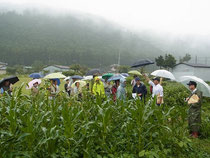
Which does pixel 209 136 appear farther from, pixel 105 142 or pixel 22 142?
pixel 22 142

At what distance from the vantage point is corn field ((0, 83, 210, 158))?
2592 millimetres

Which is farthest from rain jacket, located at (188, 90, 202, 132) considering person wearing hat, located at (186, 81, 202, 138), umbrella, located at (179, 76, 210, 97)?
umbrella, located at (179, 76, 210, 97)

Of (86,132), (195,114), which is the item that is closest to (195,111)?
(195,114)

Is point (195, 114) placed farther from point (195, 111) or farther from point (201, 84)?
point (201, 84)

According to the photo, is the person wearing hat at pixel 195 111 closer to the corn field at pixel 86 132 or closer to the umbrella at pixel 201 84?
the umbrella at pixel 201 84

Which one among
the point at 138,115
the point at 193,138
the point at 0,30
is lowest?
the point at 193,138

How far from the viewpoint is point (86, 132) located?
2.99 metres

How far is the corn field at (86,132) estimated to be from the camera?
259cm

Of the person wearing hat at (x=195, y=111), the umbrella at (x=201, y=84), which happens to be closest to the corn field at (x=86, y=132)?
the person wearing hat at (x=195, y=111)

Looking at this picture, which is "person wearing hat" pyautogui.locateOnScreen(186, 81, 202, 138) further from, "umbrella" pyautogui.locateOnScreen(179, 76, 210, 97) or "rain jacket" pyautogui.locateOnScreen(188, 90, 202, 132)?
"umbrella" pyautogui.locateOnScreen(179, 76, 210, 97)

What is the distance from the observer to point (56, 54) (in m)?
82.6

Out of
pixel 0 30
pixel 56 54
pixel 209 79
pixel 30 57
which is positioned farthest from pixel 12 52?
pixel 209 79

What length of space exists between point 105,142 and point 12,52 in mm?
79285

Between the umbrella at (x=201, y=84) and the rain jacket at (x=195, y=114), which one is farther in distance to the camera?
the umbrella at (x=201, y=84)
